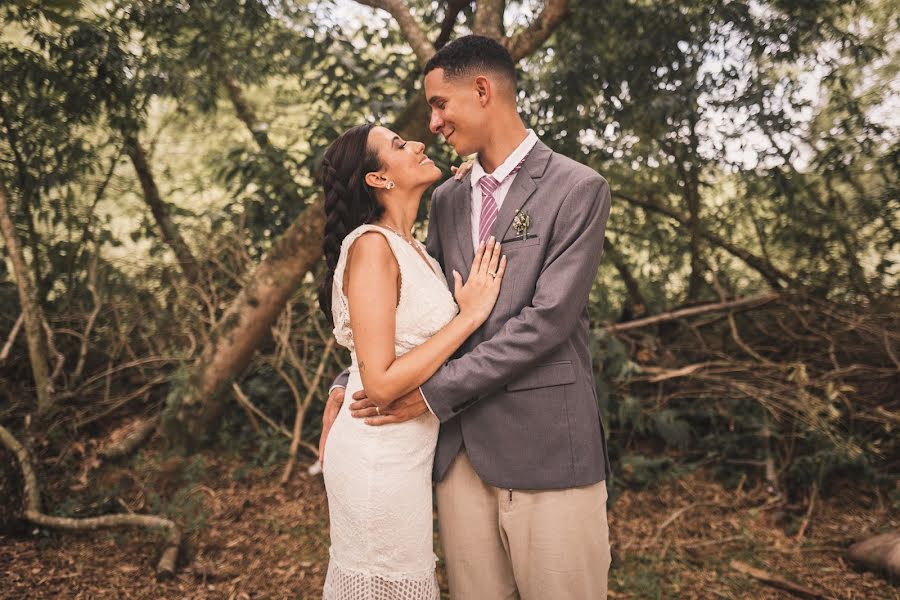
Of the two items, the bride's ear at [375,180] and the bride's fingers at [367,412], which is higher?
the bride's ear at [375,180]

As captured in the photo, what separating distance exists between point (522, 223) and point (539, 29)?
2.53 meters

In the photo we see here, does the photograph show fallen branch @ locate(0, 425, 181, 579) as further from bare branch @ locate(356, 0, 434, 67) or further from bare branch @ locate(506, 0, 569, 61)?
bare branch @ locate(506, 0, 569, 61)

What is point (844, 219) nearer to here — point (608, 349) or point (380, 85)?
point (608, 349)

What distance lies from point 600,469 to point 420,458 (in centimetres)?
54

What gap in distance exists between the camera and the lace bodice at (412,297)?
1.96 metres

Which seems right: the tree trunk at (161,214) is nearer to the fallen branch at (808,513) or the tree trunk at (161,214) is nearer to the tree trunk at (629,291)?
the tree trunk at (629,291)

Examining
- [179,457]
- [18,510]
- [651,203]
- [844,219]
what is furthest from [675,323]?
[18,510]

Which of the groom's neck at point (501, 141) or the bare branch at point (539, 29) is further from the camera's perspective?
the bare branch at point (539, 29)

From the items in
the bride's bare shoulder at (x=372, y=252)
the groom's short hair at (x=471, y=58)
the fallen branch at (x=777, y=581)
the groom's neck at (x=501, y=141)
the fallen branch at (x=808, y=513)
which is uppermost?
the groom's short hair at (x=471, y=58)

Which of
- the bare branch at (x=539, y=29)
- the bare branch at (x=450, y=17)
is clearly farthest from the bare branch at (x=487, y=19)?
the bare branch at (x=450, y=17)

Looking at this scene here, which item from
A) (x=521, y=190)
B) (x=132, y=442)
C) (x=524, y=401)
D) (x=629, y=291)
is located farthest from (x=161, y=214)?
(x=524, y=401)

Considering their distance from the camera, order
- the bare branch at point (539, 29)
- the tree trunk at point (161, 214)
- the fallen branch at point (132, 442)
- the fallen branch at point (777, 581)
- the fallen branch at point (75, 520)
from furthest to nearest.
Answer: the tree trunk at point (161, 214) < the fallen branch at point (132, 442) < the bare branch at point (539, 29) < the fallen branch at point (75, 520) < the fallen branch at point (777, 581)

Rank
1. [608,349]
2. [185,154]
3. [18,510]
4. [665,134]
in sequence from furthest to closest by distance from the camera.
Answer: [185,154]
[665,134]
[608,349]
[18,510]

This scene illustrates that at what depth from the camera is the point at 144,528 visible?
12.9 ft
